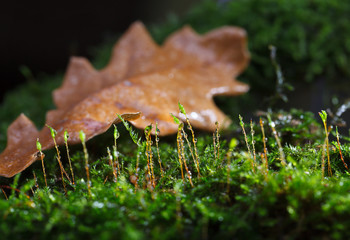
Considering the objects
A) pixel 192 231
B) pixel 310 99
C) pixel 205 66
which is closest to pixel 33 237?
pixel 192 231

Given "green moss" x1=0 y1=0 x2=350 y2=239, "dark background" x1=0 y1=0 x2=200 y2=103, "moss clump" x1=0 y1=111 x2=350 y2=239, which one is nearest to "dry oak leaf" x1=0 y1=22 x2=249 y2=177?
"green moss" x1=0 y1=0 x2=350 y2=239

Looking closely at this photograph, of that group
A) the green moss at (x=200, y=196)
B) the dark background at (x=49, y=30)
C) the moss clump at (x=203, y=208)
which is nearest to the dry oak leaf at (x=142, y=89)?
the green moss at (x=200, y=196)

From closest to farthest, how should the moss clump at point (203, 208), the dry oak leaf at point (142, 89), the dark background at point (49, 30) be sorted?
the moss clump at point (203, 208) < the dry oak leaf at point (142, 89) < the dark background at point (49, 30)

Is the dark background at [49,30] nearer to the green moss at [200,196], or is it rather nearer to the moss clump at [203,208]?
the green moss at [200,196]

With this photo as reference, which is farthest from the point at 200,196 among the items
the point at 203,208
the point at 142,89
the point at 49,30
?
the point at 49,30

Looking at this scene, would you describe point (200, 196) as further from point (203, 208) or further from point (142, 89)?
point (142, 89)

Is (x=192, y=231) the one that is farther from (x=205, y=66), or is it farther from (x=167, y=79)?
(x=205, y=66)

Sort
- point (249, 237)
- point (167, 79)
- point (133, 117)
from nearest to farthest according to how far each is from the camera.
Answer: point (249, 237)
point (133, 117)
point (167, 79)
